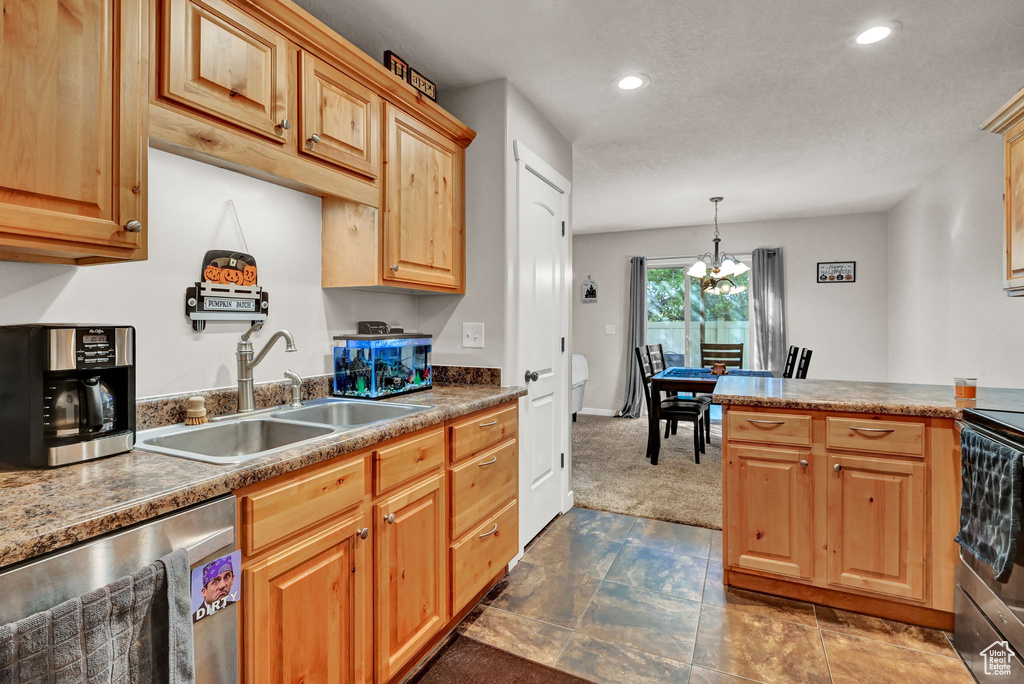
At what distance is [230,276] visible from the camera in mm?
1785

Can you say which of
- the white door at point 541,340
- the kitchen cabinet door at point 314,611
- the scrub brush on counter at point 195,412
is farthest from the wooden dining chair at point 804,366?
the scrub brush on counter at point 195,412

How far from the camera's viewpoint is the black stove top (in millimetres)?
1535

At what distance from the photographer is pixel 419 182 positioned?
2299 millimetres

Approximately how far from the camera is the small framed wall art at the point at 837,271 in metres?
5.78

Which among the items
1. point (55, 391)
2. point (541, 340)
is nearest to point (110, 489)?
point (55, 391)

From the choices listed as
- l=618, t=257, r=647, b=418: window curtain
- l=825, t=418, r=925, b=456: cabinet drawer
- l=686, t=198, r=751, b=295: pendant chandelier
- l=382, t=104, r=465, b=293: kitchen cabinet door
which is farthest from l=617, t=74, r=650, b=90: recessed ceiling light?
l=618, t=257, r=647, b=418: window curtain

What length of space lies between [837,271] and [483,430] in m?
5.48

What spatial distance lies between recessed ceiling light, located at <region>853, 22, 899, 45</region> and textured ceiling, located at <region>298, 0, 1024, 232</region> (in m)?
0.04

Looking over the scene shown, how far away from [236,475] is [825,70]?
3.07 m

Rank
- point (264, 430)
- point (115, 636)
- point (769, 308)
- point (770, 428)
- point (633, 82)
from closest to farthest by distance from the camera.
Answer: point (115, 636) < point (264, 430) < point (770, 428) < point (633, 82) < point (769, 308)

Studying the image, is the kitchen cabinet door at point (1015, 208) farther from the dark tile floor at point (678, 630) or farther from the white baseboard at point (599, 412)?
the white baseboard at point (599, 412)

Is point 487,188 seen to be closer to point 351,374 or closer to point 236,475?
point 351,374

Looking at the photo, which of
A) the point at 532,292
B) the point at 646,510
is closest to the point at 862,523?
the point at 646,510

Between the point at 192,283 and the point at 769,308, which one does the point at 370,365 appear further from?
the point at 769,308
